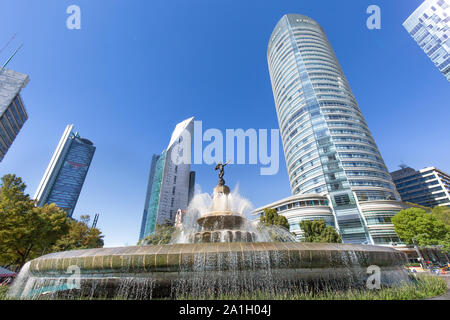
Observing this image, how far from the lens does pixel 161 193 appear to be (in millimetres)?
94062

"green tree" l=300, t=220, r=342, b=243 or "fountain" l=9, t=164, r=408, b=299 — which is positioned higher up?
"green tree" l=300, t=220, r=342, b=243

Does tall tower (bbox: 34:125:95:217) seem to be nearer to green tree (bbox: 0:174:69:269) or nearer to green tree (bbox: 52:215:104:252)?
green tree (bbox: 52:215:104:252)

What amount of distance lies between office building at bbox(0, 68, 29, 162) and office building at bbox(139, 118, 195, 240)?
5773 centimetres

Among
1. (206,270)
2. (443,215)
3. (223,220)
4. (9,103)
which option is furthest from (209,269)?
(9,103)

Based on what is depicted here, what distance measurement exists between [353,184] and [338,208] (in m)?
6.70

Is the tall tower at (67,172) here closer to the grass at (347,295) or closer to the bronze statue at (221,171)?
the bronze statue at (221,171)

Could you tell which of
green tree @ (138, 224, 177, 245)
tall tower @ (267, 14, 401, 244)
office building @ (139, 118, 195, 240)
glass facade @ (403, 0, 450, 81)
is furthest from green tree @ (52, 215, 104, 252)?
glass facade @ (403, 0, 450, 81)

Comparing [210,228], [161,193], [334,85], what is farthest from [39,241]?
[161,193]

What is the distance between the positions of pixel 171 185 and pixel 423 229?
92.5 metres

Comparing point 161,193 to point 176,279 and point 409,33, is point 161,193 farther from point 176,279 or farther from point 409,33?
point 409,33

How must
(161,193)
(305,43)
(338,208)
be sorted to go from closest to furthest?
(338,208)
(305,43)
(161,193)

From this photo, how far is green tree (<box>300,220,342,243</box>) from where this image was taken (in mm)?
24630

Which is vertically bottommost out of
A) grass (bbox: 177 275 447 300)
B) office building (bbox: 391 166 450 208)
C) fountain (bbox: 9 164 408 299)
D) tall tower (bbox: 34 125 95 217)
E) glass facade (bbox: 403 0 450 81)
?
grass (bbox: 177 275 447 300)

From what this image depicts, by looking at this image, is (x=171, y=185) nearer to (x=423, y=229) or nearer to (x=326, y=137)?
(x=326, y=137)
